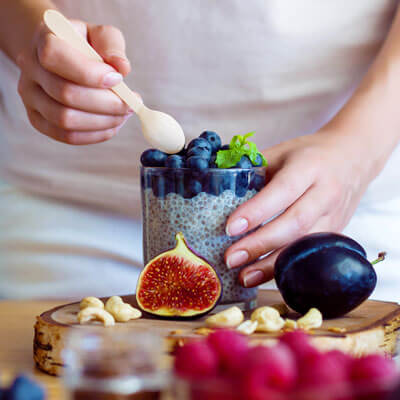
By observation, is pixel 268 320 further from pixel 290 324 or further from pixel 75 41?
pixel 75 41

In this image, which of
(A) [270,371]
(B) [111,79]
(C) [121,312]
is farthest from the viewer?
(B) [111,79]

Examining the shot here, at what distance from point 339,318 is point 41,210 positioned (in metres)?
0.99

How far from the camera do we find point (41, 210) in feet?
5.94

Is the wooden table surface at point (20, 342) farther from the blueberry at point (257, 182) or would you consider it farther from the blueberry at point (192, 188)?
the blueberry at point (257, 182)

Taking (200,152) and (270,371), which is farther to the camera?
(200,152)

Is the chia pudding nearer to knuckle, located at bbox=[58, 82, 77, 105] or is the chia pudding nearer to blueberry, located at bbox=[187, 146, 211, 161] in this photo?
blueberry, located at bbox=[187, 146, 211, 161]

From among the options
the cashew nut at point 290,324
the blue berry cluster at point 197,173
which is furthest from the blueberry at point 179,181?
the cashew nut at point 290,324

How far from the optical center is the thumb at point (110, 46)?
1311 millimetres

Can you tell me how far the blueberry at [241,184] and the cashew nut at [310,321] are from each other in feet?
0.89

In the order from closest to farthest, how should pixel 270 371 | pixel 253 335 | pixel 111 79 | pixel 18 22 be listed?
pixel 270 371 < pixel 253 335 < pixel 111 79 < pixel 18 22

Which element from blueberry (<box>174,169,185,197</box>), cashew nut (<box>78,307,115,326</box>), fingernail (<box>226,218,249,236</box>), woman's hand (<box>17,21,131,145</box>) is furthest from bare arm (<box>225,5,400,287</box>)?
woman's hand (<box>17,21,131,145</box>)

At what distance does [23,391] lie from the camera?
0.60 meters

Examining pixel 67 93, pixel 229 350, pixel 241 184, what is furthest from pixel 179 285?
pixel 229 350

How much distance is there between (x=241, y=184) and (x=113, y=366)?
659mm
